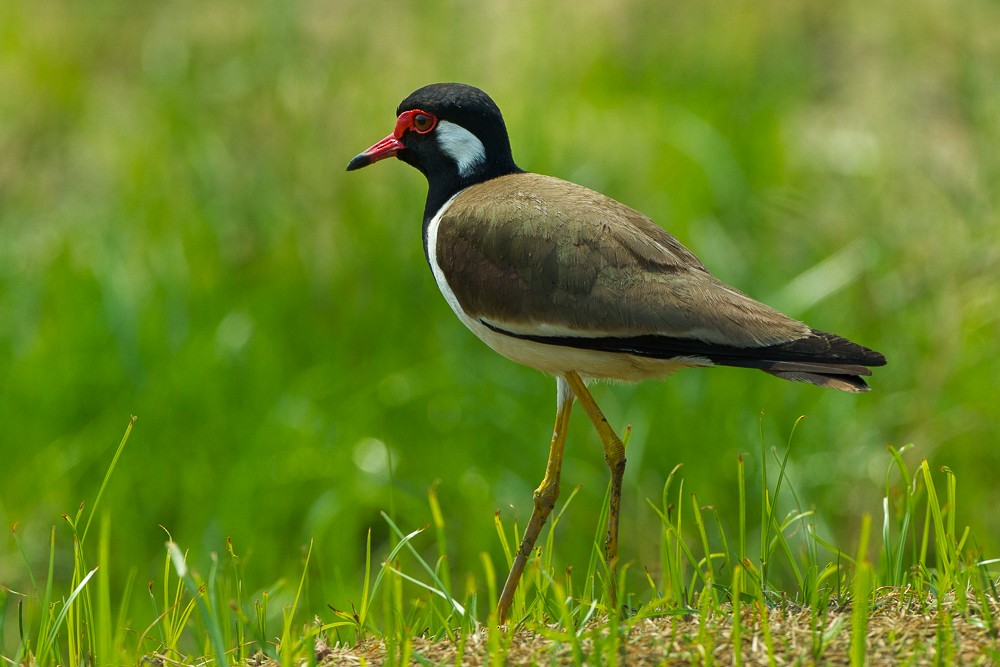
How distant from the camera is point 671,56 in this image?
28.9 ft

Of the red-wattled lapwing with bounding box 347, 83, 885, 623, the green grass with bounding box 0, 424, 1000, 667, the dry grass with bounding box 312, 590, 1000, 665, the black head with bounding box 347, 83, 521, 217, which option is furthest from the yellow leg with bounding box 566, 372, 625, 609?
the black head with bounding box 347, 83, 521, 217

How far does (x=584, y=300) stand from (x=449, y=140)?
0.84m

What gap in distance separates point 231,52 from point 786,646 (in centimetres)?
630

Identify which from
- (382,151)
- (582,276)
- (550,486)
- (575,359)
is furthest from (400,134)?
(550,486)

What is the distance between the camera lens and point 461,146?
4043mm

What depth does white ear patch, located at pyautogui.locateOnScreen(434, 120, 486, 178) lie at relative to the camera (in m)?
4.02

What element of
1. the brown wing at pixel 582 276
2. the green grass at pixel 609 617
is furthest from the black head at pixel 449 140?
the green grass at pixel 609 617

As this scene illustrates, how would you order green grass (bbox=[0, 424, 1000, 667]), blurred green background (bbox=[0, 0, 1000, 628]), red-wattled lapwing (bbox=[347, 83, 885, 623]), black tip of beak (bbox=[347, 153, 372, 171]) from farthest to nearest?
blurred green background (bbox=[0, 0, 1000, 628]) < black tip of beak (bbox=[347, 153, 372, 171]) < red-wattled lapwing (bbox=[347, 83, 885, 623]) < green grass (bbox=[0, 424, 1000, 667])

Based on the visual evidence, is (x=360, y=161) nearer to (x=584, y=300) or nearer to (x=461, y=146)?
(x=461, y=146)

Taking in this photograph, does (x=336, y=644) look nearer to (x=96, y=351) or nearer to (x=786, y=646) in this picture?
(x=786, y=646)

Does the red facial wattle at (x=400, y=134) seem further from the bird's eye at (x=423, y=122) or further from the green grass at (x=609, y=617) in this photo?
the green grass at (x=609, y=617)

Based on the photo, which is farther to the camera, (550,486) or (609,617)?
(550,486)

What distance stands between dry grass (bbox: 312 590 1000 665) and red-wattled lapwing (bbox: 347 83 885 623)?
1.21 ft

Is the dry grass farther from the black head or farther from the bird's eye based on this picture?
the bird's eye
